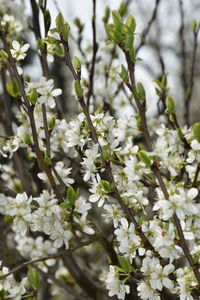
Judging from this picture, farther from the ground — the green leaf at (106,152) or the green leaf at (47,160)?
the green leaf at (47,160)

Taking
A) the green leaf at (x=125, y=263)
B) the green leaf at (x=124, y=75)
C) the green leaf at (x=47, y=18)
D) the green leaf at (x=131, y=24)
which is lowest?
the green leaf at (x=125, y=263)

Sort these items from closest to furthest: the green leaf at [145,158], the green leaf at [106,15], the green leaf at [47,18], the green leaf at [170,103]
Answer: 1. the green leaf at [145,158]
2. the green leaf at [170,103]
3. the green leaf at [47,18]
4. the green leaf at [106,15]

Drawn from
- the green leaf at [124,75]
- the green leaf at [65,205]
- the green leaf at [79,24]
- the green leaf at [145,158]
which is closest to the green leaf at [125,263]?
the green leaf at [65,205]

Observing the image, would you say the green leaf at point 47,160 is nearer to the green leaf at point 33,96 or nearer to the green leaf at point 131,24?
the green leaf at point 33,96

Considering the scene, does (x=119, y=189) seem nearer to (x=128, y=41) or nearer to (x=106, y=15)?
(x=128, y=41)

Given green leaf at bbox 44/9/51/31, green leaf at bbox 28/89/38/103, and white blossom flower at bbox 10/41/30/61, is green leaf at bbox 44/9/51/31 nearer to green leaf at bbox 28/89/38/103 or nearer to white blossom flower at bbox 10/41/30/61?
white blossom flower at bbox 10/41/30/61

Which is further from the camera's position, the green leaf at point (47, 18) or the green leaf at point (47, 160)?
the green leaf at point (47, 18)

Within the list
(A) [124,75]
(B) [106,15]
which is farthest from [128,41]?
(B) [106,15]

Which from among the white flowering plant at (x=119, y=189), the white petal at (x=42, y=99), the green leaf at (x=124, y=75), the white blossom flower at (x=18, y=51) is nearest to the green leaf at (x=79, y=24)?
the white flowering plant at (x=119, y=189)

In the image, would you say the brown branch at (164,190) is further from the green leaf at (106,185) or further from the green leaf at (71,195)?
the green leaf at (71,195)


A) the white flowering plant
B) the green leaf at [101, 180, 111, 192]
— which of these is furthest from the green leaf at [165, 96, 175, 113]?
the green leaf at [101, 180, 111, 192]

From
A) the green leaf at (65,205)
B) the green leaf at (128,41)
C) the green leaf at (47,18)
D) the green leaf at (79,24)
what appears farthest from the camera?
the green leaf at (79,24)
